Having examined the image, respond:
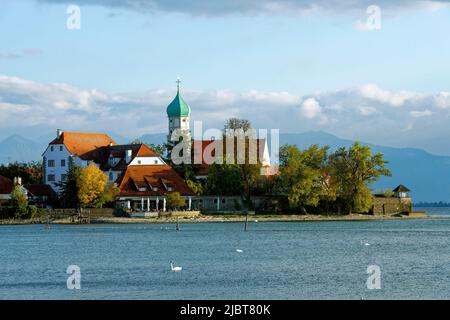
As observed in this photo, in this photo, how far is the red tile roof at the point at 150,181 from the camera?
10394 centimetres

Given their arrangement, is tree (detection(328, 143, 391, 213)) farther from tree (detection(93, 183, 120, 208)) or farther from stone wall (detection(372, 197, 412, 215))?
tree (detection(93, 183, 120, 208))

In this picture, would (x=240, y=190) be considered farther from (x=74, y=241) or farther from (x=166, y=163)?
(x=74, y=241)

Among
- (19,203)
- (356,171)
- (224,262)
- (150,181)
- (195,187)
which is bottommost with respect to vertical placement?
(224,262)

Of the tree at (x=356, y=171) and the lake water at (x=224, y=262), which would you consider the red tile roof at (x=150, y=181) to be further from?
the tree at (x=356, y=171)

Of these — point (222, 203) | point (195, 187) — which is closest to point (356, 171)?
point (222, 203)

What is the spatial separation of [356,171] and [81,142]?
34.6 meters

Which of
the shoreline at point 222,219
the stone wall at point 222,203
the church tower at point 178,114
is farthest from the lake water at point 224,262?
the church tower at point 178,114

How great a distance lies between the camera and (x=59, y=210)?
328 feet

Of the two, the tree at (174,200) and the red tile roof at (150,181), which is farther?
the red tile roof at (150,181)

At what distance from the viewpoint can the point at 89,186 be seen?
98.1 metres

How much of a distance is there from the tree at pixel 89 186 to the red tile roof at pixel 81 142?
15.9 metres

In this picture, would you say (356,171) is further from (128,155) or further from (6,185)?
(6,185)

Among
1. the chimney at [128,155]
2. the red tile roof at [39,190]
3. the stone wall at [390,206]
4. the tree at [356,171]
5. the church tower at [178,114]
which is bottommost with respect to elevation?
the stone wall at [390,206]

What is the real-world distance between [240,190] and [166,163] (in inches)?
514
